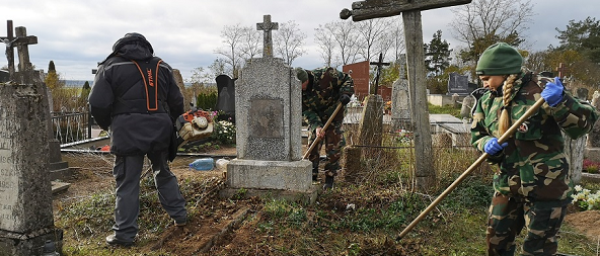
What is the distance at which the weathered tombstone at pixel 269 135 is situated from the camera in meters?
4.89

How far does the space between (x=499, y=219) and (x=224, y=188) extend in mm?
3147

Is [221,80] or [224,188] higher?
[221,80]

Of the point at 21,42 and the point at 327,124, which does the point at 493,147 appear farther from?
the point at 21,42

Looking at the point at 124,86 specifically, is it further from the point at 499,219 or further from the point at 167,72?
the point at 499,219

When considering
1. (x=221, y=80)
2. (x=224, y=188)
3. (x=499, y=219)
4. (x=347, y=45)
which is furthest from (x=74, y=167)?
(x=347, y=45)

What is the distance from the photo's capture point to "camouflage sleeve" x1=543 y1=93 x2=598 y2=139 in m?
2.47

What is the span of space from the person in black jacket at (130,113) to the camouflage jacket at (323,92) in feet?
7.40

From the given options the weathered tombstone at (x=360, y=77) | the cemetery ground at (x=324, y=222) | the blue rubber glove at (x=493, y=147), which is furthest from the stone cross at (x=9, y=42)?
the weathered tombstone at (x=360, y=77)

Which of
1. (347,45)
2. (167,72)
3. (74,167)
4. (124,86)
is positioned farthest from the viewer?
(347,45)

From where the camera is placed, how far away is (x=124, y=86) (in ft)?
12.0

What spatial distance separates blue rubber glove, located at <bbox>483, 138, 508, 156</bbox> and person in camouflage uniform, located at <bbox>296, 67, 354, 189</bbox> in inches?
109

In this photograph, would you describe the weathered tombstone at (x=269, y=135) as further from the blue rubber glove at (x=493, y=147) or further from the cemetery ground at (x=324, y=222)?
the blue rubber glove at (x=493, y=147)

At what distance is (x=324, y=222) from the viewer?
4.40 m

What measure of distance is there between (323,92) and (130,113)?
107 inches
